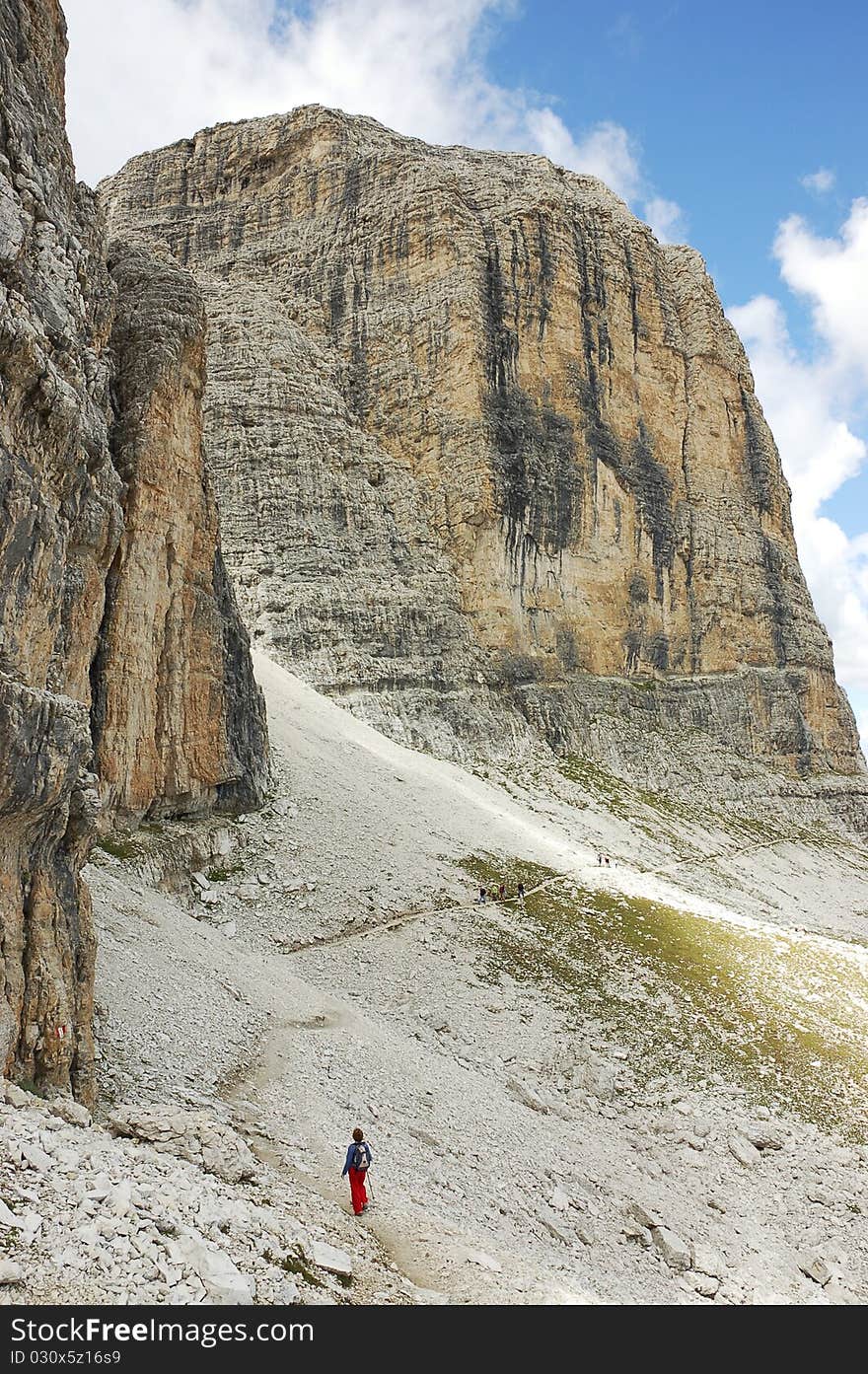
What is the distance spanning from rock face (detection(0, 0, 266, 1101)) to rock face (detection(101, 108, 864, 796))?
94.4ft

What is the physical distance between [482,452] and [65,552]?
59.5 m

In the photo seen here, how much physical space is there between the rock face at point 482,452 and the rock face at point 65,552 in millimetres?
28778

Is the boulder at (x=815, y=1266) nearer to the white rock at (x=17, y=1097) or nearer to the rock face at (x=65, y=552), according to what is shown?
the rock face at (x=65, y=552)

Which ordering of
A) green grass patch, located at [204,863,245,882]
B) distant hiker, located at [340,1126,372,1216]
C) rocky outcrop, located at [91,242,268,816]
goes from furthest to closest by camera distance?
green grass patch, located at [204,863,245,882]
rocky outcrop, located at [91,242,268,816]
distant hiker, located at [340,1126,372,1216]

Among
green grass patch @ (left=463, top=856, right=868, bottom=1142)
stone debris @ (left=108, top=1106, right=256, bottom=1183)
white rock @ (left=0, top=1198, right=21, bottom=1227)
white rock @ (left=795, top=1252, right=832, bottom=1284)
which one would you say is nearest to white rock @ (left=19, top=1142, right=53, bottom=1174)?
white rock @ (left=0, top=1198, right=21, bottom=1227)

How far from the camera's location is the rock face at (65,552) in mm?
13891

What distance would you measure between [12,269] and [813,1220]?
26.3 m

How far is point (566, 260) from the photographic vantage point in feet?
270

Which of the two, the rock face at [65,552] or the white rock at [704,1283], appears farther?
Answer: the white rock at [704,1283]

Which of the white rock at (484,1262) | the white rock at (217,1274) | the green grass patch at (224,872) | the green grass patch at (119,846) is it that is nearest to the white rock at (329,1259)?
the white rock at (217,1274)

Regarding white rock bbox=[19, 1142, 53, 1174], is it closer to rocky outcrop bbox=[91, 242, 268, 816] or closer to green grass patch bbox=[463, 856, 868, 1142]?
green grass patch bbox=[463, 856, 868, 1142]

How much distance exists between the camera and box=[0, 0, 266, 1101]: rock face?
45.6ft

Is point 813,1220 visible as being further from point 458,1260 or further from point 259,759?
point 259,759

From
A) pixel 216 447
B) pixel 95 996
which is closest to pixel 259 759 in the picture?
pixel 95 996
